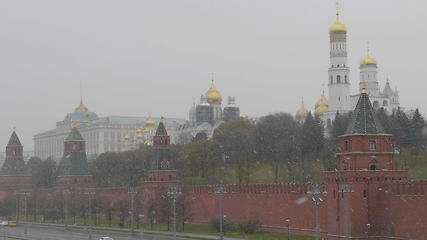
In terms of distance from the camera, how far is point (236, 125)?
12862 cm

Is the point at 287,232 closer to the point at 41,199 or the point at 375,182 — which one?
the point at 375,182

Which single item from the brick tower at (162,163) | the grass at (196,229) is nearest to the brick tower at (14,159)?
the grass at (196,229)

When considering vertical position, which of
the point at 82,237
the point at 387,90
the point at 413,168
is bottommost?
the point at 82,237

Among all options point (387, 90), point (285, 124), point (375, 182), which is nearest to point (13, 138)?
point (285, 124)

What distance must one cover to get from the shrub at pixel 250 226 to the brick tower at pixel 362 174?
517 inches

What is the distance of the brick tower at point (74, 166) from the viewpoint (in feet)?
367

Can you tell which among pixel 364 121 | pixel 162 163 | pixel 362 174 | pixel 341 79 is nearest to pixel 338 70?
pixel 341 79

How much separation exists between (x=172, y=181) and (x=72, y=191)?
19.9 meters

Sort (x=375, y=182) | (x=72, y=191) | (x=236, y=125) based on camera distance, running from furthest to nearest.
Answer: (x=236, y=125) < (x=72, y=191) < (x=375, y=182)

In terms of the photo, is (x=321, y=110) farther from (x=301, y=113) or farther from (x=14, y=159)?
(x=14, y=159)

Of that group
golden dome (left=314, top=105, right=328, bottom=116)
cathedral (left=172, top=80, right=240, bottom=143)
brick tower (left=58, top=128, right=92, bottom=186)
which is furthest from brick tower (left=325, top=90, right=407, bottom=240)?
cathedral (left=172, top=80, right=240, bottom=143)

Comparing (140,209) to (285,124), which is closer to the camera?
(140,209)

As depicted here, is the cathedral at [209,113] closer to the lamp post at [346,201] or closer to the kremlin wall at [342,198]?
the kremlin wall at [342,198]

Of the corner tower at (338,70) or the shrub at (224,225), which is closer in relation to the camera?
the shrub at (224,225)
